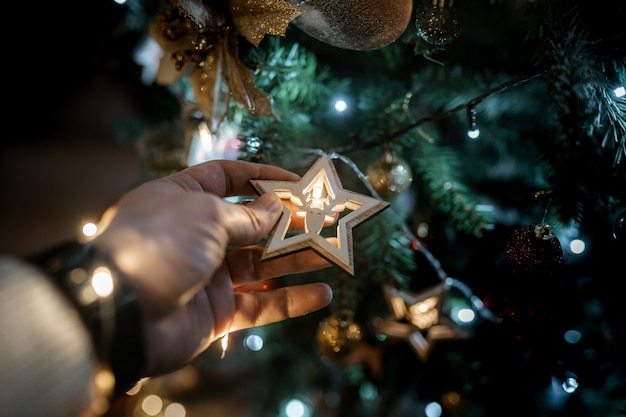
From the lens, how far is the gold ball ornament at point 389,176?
2.83 ft

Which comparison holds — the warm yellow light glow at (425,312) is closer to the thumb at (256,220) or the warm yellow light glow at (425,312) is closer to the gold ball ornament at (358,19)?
the thumb at (256,220)

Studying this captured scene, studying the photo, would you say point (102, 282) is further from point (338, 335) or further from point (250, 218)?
point (338, 335)

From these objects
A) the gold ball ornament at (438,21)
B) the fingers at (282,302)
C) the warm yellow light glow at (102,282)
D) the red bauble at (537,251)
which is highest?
the gold ball ornament at (438,21)

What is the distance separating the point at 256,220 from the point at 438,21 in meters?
0.40

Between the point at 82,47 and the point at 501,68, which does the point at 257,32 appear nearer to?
the point at 501,68

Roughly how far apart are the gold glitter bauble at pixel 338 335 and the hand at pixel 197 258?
165 millimetres

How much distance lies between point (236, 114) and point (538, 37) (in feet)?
1.96

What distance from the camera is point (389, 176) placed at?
0.86 meters

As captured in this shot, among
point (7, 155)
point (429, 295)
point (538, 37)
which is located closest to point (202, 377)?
point (429, 295)

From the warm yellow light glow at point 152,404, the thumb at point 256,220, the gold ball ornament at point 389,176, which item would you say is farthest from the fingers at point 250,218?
the warm yellow light glow at point 152,404

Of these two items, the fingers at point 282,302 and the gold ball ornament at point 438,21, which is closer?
the gold ball ornament at point 438,21

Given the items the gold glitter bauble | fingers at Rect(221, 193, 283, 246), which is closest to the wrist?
fingers at Rect(221, 193, 283, 246)

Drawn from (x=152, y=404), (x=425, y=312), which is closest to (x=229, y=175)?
(x=425, y=312)

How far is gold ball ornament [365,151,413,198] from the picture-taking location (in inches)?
33.9
